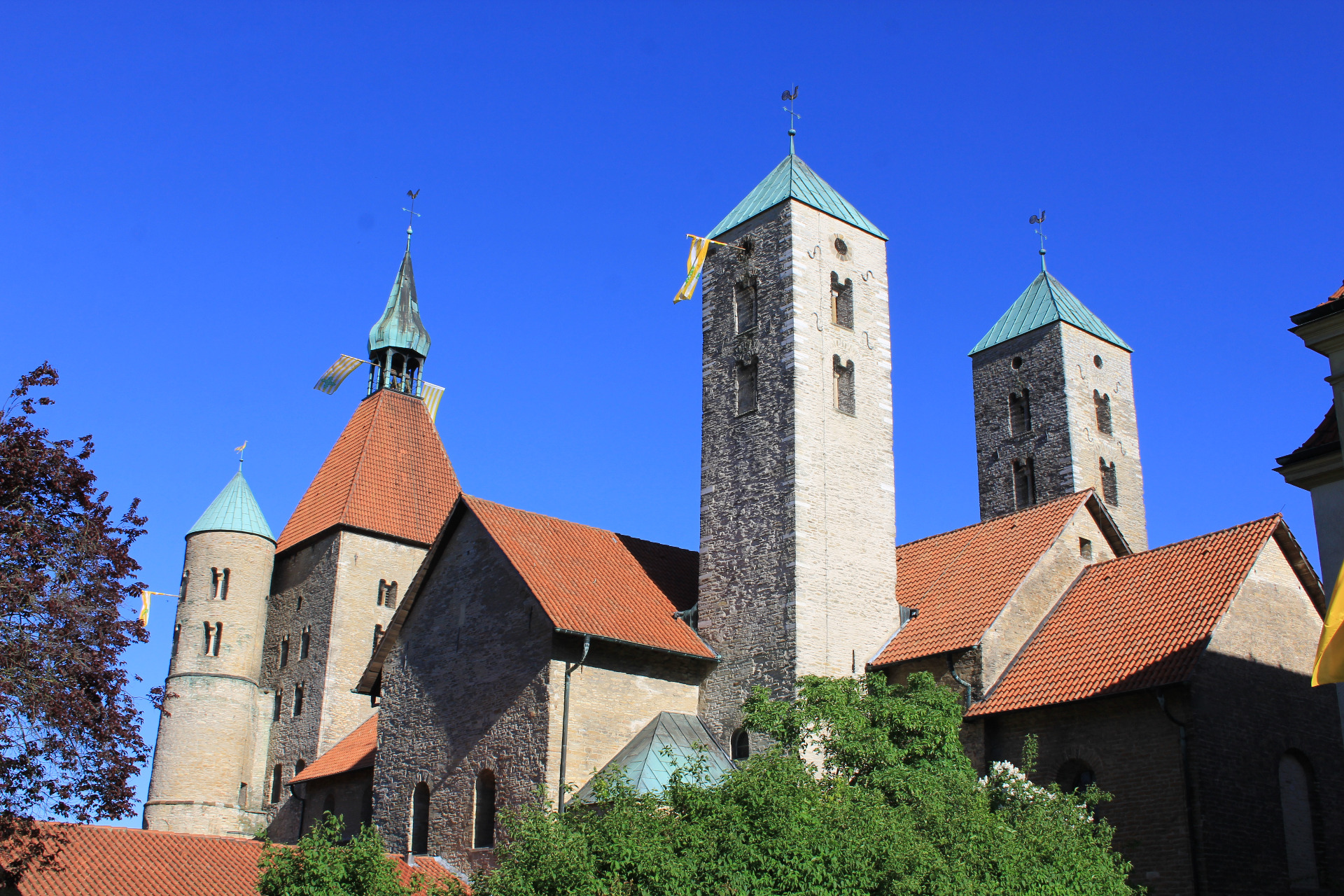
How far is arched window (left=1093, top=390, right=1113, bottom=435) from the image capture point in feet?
124

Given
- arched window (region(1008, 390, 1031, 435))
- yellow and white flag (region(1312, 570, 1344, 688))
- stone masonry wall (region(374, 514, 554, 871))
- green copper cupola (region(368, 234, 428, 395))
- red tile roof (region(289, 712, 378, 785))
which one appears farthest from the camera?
green copper cupola (region(368, 234, 428, 395))

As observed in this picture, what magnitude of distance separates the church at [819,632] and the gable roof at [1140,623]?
2.3 inches

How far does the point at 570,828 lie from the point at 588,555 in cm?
1105

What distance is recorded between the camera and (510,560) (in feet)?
81.0

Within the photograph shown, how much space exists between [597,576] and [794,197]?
356 inches

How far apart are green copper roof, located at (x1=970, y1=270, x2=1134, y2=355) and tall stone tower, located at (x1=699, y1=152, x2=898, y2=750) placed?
37.2 ft

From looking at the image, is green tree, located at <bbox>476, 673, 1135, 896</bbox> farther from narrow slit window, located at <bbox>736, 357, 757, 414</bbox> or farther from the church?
narrow slit window, located at <bbox>736, 357, 757, 414</bbox>

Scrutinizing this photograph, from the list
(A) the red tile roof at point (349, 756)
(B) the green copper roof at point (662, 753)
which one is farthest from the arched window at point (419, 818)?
(B) the green copper roof at point (662, 753)

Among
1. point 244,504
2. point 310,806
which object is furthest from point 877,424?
point 244,504

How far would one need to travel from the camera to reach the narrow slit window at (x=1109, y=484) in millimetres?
36781

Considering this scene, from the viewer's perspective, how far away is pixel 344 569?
38.2 m

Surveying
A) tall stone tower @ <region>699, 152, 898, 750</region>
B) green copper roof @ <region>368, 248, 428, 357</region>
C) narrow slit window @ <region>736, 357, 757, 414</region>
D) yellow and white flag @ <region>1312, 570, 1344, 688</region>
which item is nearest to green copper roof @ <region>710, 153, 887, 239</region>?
tall stone tower @ <region>699, 152, 898, 750</region>

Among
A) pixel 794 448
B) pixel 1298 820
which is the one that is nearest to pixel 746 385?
pixel 794 448

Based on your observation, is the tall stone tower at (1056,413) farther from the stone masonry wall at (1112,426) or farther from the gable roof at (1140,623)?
the gable roof at (1140,623)
